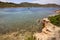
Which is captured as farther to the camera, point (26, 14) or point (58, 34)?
point (26, 14)

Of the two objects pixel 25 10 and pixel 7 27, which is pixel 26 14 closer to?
pixel 25 10

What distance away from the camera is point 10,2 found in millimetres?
3969

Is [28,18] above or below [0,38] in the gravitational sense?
above

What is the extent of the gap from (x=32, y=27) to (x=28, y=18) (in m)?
0.41

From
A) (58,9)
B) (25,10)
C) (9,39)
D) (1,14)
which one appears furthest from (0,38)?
(58,9)

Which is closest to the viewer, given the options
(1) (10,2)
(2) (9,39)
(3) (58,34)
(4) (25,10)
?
(3) (58,34)

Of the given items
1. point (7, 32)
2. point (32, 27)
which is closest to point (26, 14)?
point (32, 27)

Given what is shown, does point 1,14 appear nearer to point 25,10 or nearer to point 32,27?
point 25,10

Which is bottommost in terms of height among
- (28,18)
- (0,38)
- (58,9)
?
(0,38)

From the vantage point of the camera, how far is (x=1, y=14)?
173 inches

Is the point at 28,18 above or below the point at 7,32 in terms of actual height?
above

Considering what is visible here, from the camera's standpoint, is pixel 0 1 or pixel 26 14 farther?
pixel 26 14

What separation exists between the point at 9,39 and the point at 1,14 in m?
1.05

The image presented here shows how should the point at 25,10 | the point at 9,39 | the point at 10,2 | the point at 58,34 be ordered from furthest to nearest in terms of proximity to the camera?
1. the point at 25,10
2. the point at 10,2
3. the point at 9,39
4. the point at 58,34
